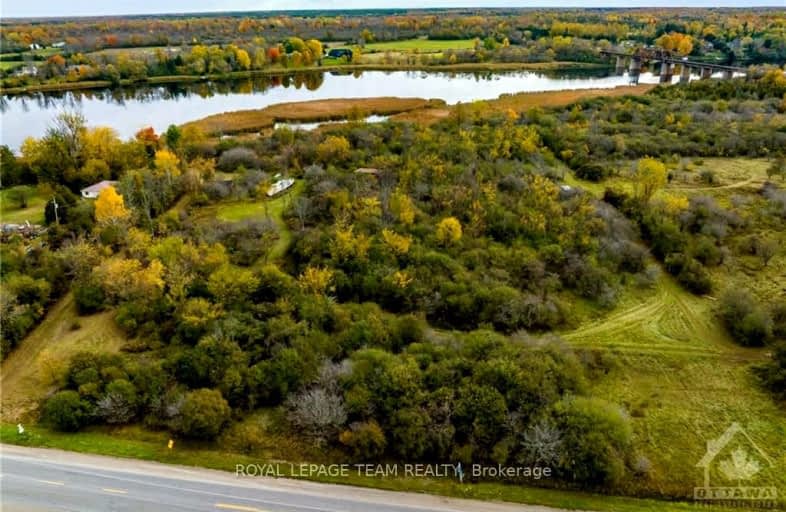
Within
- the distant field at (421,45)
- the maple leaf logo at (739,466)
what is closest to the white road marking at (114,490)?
the maple leaf logo at (739,466)

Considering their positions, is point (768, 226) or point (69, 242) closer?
point (69, 242)

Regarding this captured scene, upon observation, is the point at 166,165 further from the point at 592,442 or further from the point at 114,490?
the point at 592,442

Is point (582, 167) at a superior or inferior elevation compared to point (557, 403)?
superior

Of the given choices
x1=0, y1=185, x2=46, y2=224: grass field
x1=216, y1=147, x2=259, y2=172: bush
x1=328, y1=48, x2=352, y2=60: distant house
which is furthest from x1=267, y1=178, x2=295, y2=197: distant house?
x1=328, y1=48, x2=352, y2=60: distant house

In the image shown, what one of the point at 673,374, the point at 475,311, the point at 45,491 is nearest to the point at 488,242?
the point at 475,311

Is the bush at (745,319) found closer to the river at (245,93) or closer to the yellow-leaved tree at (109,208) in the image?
the yellow-leaved tree at (109,208)

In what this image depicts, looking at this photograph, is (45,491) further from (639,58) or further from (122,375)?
(639,58)
